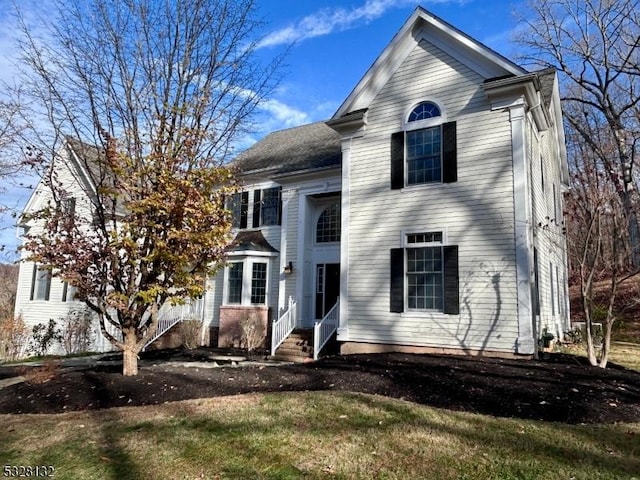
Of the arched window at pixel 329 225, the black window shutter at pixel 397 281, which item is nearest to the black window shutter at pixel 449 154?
the black window shutter at pixel 397 281

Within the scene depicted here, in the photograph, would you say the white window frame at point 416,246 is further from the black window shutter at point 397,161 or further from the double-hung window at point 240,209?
the double-hung window at point 240,209

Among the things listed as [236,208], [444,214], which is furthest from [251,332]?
[444,214]

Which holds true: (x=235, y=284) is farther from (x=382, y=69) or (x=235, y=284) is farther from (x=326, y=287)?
(x=382, y=69)

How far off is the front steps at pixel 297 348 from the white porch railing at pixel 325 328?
39 cm

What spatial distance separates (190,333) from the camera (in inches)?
591

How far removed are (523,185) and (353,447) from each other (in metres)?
7.46

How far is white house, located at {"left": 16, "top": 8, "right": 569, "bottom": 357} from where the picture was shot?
967 centimetres

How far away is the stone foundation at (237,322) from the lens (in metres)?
14.5

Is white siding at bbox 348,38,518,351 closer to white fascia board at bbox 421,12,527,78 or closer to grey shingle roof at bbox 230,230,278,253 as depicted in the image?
white fascia board at bbox 421,12,527,78

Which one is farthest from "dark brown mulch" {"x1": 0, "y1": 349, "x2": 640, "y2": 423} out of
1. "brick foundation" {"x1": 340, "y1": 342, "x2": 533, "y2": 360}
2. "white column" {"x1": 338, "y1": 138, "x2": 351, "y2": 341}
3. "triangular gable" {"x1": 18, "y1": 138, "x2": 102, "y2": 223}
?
"triangular gable" {"x1": 18, "y1": 138, "x2": 102, "y2": 223}

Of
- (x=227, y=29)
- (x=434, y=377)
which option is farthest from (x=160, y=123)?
(x=434, y=377)

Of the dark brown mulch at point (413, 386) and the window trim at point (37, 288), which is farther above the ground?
the window trim at point (37, 288)

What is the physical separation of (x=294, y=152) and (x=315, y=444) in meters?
14.0

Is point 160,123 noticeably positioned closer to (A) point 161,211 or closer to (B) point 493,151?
(A) point 161,211
